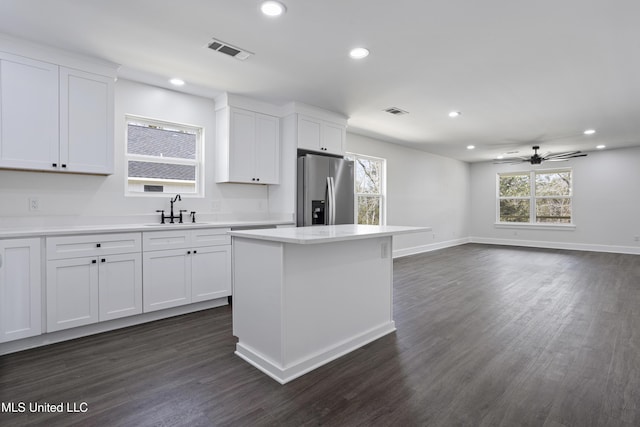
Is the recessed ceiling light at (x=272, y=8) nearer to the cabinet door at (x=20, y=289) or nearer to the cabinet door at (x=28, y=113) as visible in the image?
the cabinet door at (x=28, y=113)

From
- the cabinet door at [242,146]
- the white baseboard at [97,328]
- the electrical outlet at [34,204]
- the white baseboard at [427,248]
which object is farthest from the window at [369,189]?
the electrical outlet at [34,204]

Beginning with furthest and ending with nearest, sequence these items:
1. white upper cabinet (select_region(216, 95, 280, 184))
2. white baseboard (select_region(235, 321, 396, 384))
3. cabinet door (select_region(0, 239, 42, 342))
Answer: white upper cabinet (select_region(216, 95, 280, 184)) < cabinet door (select_region(0, 239, 42, 342)) < white baseboard (select_region(235, 321, 396, 384))

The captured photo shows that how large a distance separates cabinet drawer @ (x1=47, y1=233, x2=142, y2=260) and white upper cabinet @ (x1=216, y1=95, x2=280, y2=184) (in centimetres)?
139

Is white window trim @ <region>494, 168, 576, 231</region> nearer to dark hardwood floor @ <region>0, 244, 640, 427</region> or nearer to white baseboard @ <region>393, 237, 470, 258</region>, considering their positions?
white baseboard @ <region>393, 237, 470, 258</region>

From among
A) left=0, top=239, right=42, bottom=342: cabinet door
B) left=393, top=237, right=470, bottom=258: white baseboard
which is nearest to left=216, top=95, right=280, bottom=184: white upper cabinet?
left=0, top=239, right=42, bottom=342: cabinet door

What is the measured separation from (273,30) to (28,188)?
8.64 feet

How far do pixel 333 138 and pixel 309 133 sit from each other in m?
0.48

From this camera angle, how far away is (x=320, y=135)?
470 centimetres

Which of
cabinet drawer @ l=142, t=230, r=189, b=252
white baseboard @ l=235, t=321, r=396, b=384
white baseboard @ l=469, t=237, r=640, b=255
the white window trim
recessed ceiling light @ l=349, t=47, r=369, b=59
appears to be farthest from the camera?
the white window trim

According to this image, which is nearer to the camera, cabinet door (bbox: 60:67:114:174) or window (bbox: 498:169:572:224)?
cabinet door (bbox: 60:67:114:174)

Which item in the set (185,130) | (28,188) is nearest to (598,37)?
(185,130)

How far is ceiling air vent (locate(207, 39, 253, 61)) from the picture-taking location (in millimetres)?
2793

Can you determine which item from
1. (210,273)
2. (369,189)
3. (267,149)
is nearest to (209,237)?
(210,273)

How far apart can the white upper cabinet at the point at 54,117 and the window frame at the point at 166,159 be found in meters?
0.45
